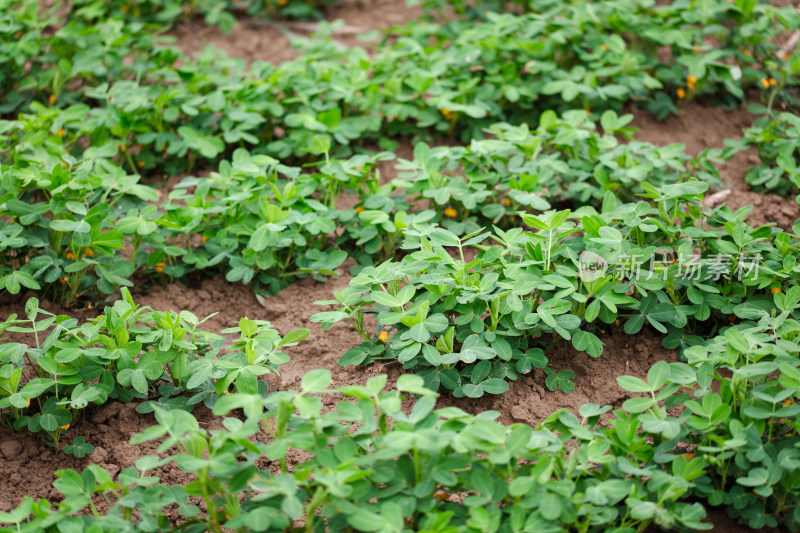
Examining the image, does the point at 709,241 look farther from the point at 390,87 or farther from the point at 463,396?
the point at 390,87

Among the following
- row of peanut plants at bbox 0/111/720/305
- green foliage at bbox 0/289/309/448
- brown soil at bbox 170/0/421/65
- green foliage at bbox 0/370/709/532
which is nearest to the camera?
green foliage at bbox 0/370/709/532

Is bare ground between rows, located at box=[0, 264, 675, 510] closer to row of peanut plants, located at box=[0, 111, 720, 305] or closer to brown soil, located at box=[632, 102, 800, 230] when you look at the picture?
row of peanut plants, located at box=[0, 111, 720, 305]

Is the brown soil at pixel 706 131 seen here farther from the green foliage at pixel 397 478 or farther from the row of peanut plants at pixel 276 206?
the green foliage at pixel 397 478

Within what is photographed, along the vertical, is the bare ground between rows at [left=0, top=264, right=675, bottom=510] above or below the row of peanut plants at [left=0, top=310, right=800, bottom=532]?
A: below

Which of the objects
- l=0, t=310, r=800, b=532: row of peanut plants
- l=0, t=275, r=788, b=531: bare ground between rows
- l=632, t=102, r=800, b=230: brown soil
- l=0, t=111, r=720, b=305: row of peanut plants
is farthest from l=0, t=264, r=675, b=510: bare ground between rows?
l=632, t=102, r=800, b=230: brown soil

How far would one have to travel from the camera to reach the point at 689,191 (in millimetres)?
2672

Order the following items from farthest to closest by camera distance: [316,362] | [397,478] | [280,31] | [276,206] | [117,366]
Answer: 1. [280,31]
2. [276,206]
3. [316,362]
4. [117,366]
5. [397,478]


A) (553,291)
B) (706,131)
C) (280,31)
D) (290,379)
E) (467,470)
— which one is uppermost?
(280,31)

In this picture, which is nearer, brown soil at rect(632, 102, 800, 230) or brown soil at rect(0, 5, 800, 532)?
brown soil at rect(0, 5, 800, 532)

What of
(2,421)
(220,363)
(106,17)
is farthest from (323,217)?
(106,17)

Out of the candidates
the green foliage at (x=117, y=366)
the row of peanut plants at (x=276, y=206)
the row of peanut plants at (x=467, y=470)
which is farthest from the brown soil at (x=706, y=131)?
the green foliage at (x=117, y=366)

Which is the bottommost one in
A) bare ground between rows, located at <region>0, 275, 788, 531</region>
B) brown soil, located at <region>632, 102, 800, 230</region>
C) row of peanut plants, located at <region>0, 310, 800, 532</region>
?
bare ground between rows, located at <region>0, 275, 788, 531</region>

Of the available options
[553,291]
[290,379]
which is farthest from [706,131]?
[290,379]

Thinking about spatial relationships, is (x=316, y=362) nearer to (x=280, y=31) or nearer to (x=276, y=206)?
(x=276, y=206)
